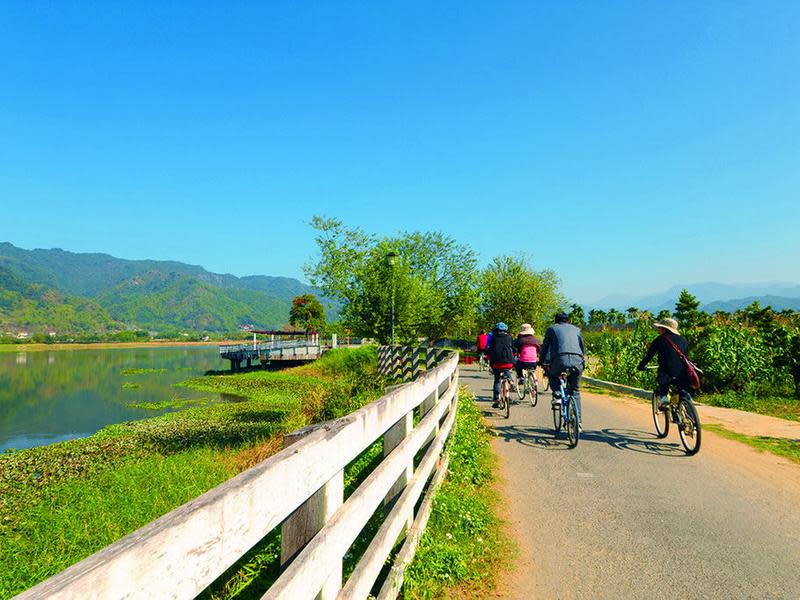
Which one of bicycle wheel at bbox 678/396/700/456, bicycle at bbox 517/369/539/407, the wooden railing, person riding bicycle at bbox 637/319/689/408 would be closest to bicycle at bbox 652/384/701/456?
bicycle wheel at bbox 678/396/700/456

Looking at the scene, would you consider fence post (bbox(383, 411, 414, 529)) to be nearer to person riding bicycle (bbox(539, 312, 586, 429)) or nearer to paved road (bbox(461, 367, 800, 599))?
paved road (bbox(461, 367, 800, 599))

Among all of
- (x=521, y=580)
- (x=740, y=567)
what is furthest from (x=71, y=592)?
(x=740, y=567)

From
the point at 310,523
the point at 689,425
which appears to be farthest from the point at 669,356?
the point at 310,523

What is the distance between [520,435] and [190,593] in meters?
9.35

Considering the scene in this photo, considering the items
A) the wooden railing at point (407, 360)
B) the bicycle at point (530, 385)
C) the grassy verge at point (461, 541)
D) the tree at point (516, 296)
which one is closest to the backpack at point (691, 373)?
the grassy verge at point (461, 541)

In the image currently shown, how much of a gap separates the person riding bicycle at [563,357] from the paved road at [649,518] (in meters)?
0.98

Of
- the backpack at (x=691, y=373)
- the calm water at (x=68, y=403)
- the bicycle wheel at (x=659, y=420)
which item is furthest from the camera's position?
the calm water at (x=68, y=403)

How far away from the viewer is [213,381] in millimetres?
48094

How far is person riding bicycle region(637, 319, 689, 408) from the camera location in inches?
340

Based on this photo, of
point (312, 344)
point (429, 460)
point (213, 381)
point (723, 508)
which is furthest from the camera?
point (312, 344)

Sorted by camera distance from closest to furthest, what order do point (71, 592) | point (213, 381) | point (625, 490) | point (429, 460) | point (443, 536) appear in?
point (71, 592) → point (443, 536) → point (429, 460) → point (625, 490) → point (213, 381)

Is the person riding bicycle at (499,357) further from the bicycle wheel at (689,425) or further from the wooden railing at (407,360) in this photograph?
Answer: the wooden railing at (407,360)

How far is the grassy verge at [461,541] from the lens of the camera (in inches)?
160

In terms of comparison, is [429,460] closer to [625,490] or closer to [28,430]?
[625,490]
